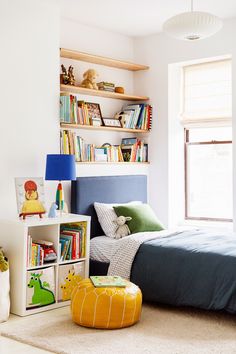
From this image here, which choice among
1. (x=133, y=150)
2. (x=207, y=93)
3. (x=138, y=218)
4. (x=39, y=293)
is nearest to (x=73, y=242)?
(x=39, y=293)

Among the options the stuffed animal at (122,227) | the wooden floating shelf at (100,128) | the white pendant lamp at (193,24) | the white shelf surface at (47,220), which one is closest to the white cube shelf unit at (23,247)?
the white shelf surface at (47,220)

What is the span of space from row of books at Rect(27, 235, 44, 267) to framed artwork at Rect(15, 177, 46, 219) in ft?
0.87

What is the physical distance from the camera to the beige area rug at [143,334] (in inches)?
133

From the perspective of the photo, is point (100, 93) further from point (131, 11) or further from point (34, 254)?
point (34, 254)

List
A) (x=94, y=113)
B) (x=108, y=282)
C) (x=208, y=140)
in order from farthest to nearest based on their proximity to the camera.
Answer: (x=208, y=140), (x=94, y=113), (x=108, y=282)

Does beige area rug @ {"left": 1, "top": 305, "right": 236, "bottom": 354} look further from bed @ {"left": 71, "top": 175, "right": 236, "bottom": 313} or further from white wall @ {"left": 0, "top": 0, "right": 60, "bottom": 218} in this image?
white wall @ {"left": 0, "top": 0, "right": 60, "bottom": 218}

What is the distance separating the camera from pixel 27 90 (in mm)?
4812

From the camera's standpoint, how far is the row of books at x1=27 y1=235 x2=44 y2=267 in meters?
4.25

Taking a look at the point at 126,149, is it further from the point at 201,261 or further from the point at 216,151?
the point at 201,261

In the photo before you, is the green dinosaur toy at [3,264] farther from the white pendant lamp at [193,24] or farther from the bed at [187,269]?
the white pendant lamp at [193,24]

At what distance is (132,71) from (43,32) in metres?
1.54

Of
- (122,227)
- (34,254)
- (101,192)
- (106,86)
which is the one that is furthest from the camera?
(106,86)

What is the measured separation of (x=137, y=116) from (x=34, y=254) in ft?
7.54

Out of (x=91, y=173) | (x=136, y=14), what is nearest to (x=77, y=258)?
(x=91, y=173)
